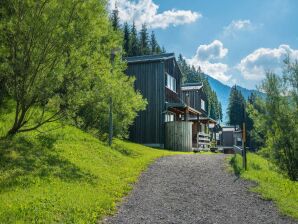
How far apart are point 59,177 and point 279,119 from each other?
35.2 ft

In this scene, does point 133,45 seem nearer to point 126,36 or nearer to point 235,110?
point 126,36

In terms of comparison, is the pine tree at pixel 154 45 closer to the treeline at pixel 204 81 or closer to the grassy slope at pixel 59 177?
the treeline at pixel 204 81

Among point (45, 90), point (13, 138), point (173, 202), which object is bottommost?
point (173, 202)

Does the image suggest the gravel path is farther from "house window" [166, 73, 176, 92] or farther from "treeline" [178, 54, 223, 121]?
"treeline" [178, 54, 223, 121]

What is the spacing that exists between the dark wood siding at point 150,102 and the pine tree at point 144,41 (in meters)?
52.4

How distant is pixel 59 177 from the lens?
10883mm

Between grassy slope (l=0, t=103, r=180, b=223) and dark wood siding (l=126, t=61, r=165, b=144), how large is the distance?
13408mm

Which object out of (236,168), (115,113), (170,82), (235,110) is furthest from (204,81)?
(236,168)

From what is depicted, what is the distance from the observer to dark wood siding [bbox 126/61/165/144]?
31094 mm

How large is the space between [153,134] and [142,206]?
21157 mm

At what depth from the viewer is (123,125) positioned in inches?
941

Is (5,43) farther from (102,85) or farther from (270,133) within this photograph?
(270,133)

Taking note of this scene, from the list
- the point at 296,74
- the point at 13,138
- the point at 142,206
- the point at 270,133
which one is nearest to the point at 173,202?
the point at 142,206

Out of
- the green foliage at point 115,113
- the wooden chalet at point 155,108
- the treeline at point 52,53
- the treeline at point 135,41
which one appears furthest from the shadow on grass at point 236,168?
the treeline at point 135,41
